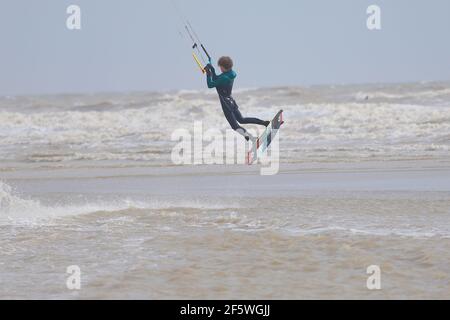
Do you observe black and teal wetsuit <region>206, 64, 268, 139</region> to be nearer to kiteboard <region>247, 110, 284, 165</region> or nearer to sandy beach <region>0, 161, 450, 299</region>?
kiteboard <region>247, 110, 284, 165</region>

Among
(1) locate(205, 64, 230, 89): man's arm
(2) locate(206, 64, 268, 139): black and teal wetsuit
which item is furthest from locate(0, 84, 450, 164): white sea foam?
(1) locate(205, 64, 230, 89): man's arm

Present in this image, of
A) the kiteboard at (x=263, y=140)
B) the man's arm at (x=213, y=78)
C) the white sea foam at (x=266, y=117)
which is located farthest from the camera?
the white sea foam at (x=266, y=117)

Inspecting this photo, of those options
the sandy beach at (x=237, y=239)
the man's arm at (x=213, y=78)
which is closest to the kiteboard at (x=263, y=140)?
the sandy beach at (x=237, y=239)

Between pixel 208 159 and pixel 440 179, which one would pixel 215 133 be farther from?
pixel 440 179

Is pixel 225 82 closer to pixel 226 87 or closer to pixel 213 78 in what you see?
pixel 226 87

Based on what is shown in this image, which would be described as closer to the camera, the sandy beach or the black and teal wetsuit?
the sandy beach

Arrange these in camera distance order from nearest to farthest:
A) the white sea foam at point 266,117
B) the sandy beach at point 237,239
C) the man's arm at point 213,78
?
1. the sandy beach at point 237,239
2. the man's arm at point 213,78
3. the white sea foam at point 266,117

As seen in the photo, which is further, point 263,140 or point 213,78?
point 263,140

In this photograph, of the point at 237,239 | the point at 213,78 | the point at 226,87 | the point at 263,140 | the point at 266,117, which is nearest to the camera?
the point at 237,239

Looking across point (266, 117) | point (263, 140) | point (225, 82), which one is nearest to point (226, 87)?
point (225, 82)

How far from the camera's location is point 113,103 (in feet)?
194

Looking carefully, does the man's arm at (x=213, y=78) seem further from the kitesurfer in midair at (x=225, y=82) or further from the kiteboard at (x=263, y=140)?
the kiteboard at (x=263, y=140)
